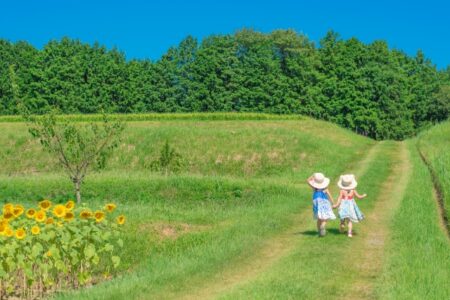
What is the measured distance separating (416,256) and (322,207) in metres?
3.33

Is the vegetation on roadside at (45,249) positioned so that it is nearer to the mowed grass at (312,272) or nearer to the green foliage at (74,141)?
the mowed grass at (312,272)

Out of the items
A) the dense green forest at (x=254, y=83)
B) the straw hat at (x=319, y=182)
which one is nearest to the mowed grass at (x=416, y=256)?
the straw hat at (x=319, y=182)

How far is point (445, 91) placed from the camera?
81.7 metres

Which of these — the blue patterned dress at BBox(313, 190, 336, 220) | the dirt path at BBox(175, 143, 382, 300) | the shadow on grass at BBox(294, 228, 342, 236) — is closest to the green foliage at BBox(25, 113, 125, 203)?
the dirt path at BBox(175, 143, 382, 300)

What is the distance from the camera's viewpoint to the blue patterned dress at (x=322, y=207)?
629 inches

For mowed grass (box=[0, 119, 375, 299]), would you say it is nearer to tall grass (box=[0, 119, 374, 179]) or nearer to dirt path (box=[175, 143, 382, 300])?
tall grass (box=[0, 119, 374, 179])

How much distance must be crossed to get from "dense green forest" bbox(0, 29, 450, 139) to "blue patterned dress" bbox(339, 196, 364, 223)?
63255 millimetres

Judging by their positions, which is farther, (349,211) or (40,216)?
(349,211)

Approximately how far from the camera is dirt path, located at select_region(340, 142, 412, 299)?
1151cm

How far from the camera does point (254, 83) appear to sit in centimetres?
8300

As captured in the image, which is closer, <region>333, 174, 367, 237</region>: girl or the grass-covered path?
the grass-covered path

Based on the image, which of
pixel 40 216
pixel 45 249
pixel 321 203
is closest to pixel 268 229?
pixel 321 203

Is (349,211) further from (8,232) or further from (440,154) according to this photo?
(440,154)

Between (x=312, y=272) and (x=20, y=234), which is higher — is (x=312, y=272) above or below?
below
